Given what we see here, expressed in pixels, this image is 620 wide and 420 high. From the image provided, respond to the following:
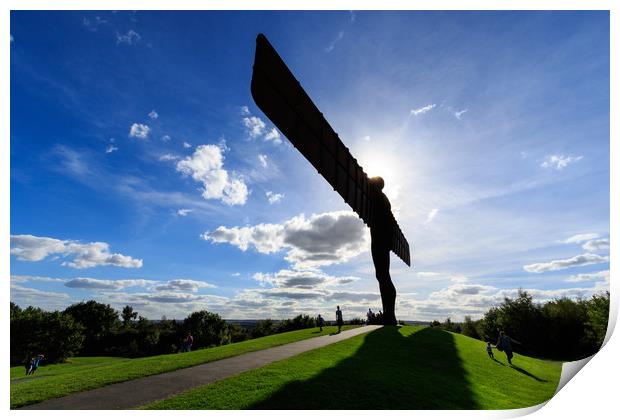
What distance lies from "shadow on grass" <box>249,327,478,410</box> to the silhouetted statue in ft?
22.0

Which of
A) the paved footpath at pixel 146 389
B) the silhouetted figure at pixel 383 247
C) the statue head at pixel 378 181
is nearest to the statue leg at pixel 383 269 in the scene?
the silhouetted figure at pixel 383 247

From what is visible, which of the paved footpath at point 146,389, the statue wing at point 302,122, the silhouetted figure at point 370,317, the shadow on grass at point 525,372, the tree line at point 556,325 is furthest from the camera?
the silhouetted figure at point 370,317

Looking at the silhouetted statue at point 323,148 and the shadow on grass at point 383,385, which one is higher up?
the silhouetted statue at point 323,148

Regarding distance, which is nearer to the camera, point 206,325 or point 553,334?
point 553,334

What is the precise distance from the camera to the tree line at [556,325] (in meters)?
24.5

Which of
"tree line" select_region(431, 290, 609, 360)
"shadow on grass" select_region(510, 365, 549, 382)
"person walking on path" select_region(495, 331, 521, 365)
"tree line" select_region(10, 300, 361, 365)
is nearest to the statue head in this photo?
"person walking on path" select_region(495, 331, 521, 365)

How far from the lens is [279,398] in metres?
7.64

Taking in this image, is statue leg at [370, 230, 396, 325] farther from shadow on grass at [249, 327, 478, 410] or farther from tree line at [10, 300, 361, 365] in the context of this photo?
tree line at [10, 300, 361, 365]

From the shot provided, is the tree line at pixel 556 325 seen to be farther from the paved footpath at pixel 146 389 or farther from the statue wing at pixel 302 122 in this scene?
the paved footpath at pixel 146 389

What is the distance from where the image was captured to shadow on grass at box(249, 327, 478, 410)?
25.6 feet

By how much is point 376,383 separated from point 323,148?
26.2 feet

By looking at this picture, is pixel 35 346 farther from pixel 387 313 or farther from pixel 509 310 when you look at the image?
pixel 509 310

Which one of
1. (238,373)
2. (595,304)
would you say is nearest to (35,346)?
(238,373)
